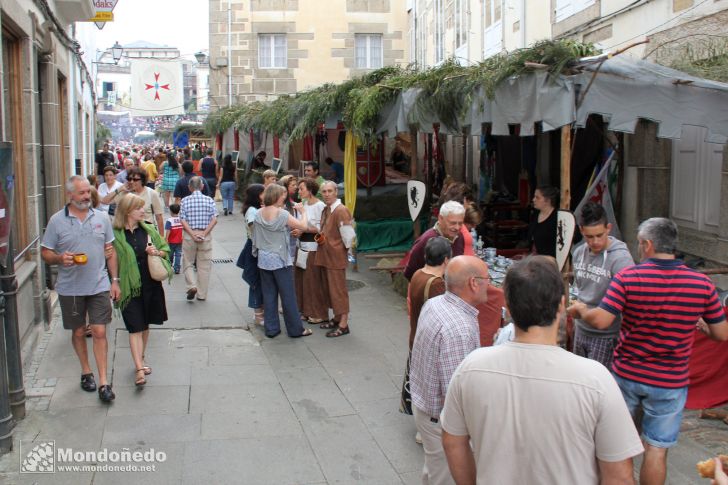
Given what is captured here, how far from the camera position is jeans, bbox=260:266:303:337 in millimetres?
7660

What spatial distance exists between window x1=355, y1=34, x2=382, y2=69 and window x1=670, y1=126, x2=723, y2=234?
1871cm

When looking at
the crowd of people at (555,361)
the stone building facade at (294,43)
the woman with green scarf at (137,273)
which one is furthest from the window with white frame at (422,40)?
the woman with green scarf at (137,273)

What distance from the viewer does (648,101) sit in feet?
20.1

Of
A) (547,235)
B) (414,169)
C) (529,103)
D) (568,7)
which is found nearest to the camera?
(529,103)

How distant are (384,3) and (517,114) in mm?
20531

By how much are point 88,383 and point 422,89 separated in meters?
5.24

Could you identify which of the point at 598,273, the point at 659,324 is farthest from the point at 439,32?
the point at 659,324

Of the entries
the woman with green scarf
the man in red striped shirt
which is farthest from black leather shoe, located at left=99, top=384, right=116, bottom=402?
the man in red striped shirt

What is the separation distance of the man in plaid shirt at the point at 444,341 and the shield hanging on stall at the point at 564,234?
2965 millimetres

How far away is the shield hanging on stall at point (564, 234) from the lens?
642 cm

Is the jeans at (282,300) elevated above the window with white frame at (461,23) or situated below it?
below

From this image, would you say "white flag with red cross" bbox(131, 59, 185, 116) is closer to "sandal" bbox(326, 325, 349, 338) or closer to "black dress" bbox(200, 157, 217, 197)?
"black dress" bbox(200, 157, 217, 197)

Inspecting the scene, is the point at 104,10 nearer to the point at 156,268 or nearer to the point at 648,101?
the point at 156,268

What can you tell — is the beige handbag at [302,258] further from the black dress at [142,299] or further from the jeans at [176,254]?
the jeans at [176,254]
